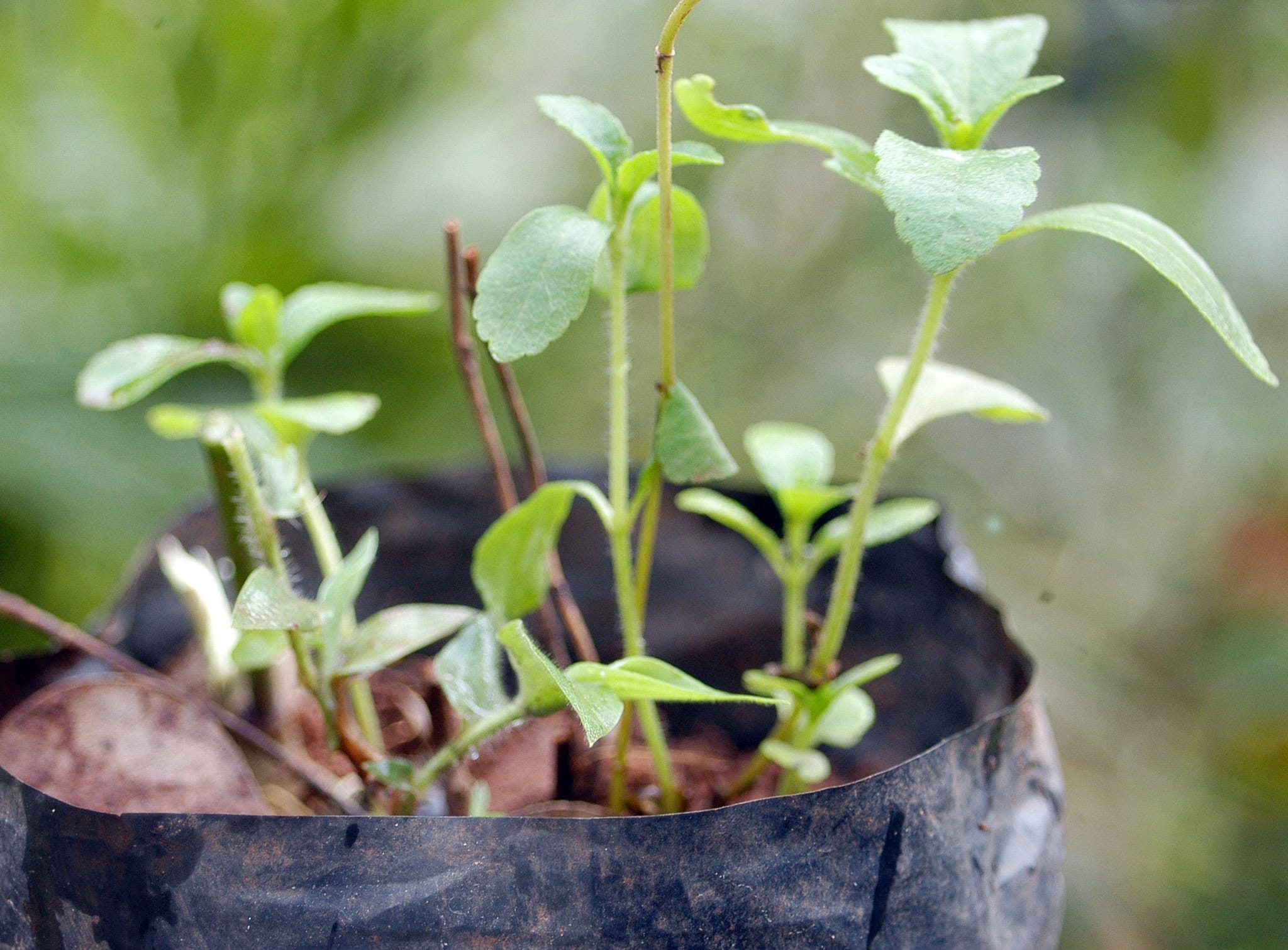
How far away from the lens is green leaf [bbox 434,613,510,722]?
291 millimetres

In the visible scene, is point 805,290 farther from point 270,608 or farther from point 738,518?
point 270,608

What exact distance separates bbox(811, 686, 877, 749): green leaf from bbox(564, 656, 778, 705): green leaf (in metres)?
0.09

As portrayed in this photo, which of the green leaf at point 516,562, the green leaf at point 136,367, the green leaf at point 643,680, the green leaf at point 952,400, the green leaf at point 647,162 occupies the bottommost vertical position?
the green leaf at point 516,562

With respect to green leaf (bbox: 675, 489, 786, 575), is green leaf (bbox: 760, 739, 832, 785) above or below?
below

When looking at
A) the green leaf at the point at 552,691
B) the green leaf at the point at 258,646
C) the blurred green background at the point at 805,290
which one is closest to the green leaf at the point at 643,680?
the green leaf at the point at 552,691

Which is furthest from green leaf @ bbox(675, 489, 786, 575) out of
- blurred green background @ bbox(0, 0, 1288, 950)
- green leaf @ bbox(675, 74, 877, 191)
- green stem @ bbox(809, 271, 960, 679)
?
blurred green background @ bbox(0, 0, 1288, 950)

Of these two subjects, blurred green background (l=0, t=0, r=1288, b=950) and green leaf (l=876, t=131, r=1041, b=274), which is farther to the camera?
blurred green background (l=0, t=0, r=1288, b=950)

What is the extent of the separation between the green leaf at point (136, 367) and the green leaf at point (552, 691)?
0.16 metres

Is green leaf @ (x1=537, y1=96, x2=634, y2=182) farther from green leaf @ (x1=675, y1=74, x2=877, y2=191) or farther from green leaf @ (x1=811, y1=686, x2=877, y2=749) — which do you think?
green leaf @ (x1=811, y1=686, x2=877, y2=749)

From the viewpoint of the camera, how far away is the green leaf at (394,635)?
1.00 ft

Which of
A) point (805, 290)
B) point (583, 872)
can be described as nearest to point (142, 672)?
point (583, 872)

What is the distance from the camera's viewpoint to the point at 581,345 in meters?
0.84

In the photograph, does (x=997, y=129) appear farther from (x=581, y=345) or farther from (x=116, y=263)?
(x=116, y=263)

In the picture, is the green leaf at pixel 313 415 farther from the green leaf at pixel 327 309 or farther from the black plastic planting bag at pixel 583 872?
the black plastic planting bag at pixel 583 872
